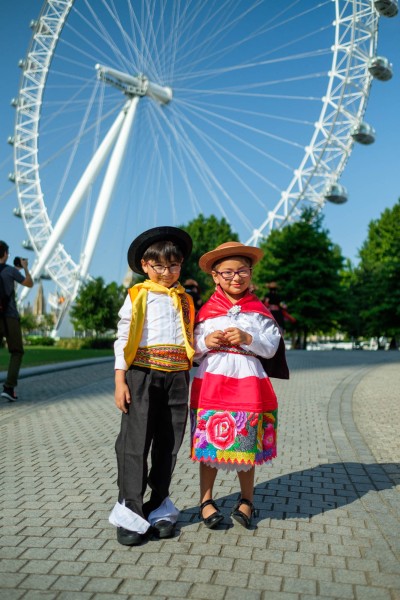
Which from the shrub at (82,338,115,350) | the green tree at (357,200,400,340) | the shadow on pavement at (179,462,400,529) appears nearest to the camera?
the shadow on pavement at (179,462,400,529)

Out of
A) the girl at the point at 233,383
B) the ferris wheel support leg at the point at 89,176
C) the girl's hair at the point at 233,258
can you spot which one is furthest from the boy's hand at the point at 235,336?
the ferris wheel support leg at the point at 89,176

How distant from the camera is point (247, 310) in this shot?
358 cm

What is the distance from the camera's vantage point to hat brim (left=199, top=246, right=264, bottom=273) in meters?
3.56

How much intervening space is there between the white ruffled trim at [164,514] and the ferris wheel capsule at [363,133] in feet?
84.0

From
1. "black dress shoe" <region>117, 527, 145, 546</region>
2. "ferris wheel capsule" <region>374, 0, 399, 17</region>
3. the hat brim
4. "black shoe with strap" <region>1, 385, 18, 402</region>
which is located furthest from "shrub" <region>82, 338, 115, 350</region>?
"black dress shoe" <region>117, 527, 145, 546</region>

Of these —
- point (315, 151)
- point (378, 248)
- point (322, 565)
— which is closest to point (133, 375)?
point (322, 565)

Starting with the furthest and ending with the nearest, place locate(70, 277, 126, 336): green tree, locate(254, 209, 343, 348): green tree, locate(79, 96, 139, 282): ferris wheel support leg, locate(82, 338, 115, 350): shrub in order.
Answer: locate(254, 209, 343, 348): green tree, locate(70, 277, 126, 336): green tree, locate(82, 338, 115, 350): shrub, locate(79, 96, 139, 282): ferris wheel support leg

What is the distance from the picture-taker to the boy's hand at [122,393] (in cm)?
328

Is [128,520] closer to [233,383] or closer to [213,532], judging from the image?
[213,532]

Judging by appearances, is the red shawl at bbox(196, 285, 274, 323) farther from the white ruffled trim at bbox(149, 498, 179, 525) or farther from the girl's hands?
the white ruffled trim at bbox(149, 498, 179, 525)

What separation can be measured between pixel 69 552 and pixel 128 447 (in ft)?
1.92

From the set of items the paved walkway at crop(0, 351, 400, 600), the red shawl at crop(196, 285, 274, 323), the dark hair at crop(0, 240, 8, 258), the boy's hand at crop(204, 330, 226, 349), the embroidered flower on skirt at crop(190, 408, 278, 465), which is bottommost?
the paved walkway at crop(0, 351, 400, 600)

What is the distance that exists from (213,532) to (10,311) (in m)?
5.73

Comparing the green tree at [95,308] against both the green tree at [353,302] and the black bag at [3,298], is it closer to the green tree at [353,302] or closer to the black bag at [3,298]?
the green tree at [353,302]
